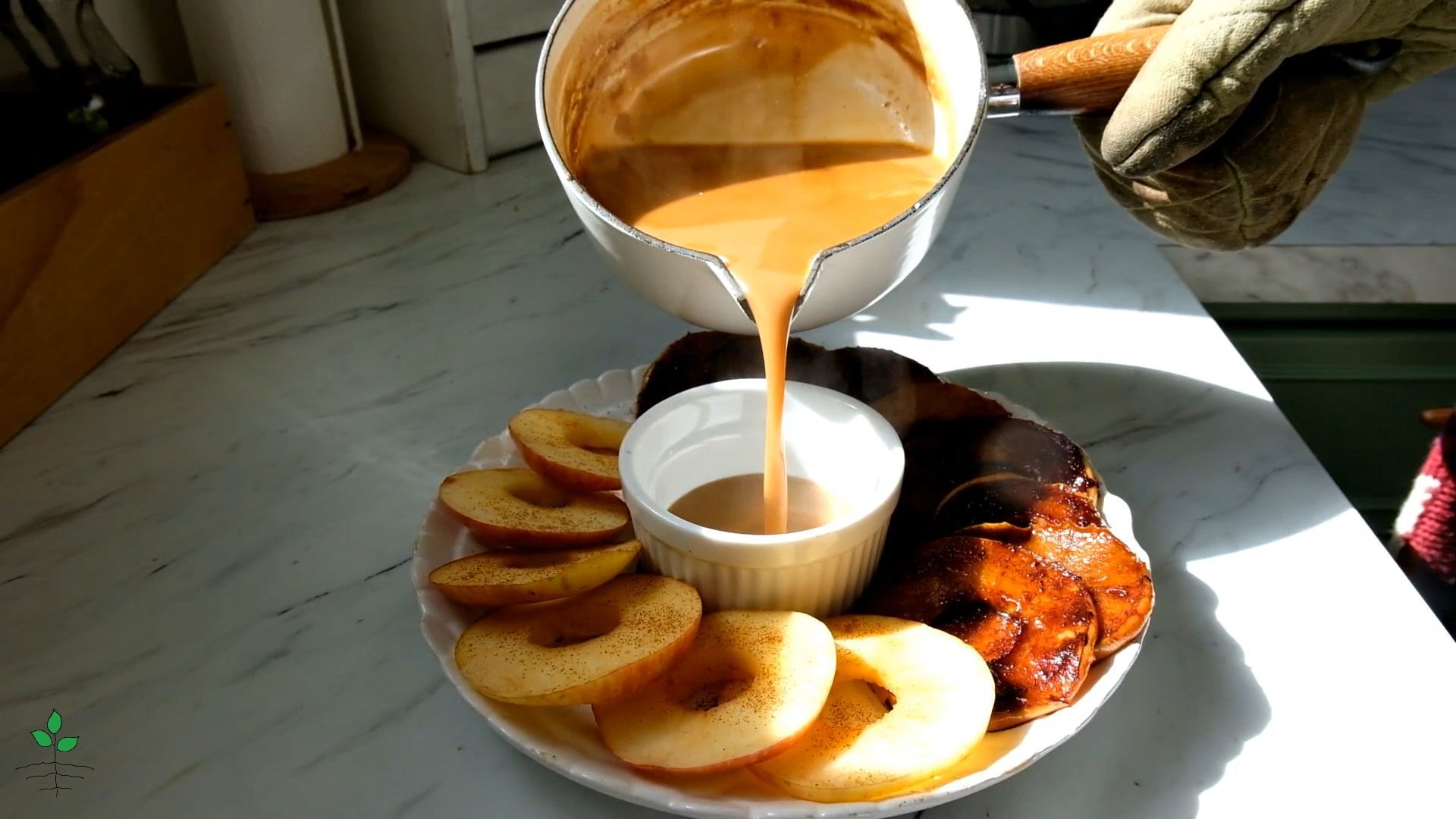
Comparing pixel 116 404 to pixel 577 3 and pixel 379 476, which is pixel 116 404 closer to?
pixel 379 476

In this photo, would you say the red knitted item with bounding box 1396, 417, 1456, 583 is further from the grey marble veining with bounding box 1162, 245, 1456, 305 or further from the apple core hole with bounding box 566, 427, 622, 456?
the apple core hole with bounding box 566, 427, 622, 456

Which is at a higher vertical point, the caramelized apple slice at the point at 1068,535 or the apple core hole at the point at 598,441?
the caramelized apple slice at the point at 1068,535

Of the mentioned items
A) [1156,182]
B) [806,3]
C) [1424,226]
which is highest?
[806,3]

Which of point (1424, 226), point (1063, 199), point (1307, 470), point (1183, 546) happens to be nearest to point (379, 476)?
point (1183, 546)

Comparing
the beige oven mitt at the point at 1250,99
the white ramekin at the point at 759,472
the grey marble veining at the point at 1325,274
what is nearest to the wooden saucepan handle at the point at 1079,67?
the beige oven mitt at the point at 1250,99

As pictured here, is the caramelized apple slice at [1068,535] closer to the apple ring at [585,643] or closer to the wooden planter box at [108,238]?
the apple ring at [585,643]
